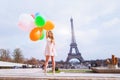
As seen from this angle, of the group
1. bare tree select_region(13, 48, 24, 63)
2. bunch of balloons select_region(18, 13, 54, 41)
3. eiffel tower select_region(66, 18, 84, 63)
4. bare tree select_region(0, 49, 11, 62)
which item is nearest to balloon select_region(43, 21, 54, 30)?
bunch of balloons select_region(18, 13, 54, 41)

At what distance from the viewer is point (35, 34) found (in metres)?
12.1

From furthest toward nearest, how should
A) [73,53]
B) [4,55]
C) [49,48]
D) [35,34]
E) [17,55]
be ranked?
[73,53], [4,55], [17,55], [35,34], [49,48]

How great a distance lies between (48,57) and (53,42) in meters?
0.65

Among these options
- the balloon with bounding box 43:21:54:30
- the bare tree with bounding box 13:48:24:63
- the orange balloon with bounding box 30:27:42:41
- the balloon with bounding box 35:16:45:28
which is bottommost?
the orange balloon with bounding box 30:27:42:41

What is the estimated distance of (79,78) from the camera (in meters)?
9.05

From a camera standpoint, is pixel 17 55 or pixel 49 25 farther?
pixel 17 55

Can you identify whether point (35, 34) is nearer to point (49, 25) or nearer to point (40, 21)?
point (40, 21)

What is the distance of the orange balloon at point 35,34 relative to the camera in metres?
12.1

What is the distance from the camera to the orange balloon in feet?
39.7

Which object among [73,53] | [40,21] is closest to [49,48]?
[40,21]

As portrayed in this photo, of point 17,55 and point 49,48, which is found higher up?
point 17,55

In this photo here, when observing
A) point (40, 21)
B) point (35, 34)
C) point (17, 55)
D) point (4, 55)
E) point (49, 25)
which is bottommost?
point (35, 34)

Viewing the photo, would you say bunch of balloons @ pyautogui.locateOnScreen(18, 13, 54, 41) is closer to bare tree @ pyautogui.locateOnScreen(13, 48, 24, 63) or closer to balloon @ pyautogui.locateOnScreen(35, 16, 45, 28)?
balloon @ pyautogui.locateOnScreen(35, 16, 45, 28)

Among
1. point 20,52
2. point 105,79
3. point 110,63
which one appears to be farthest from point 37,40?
point 20,52
